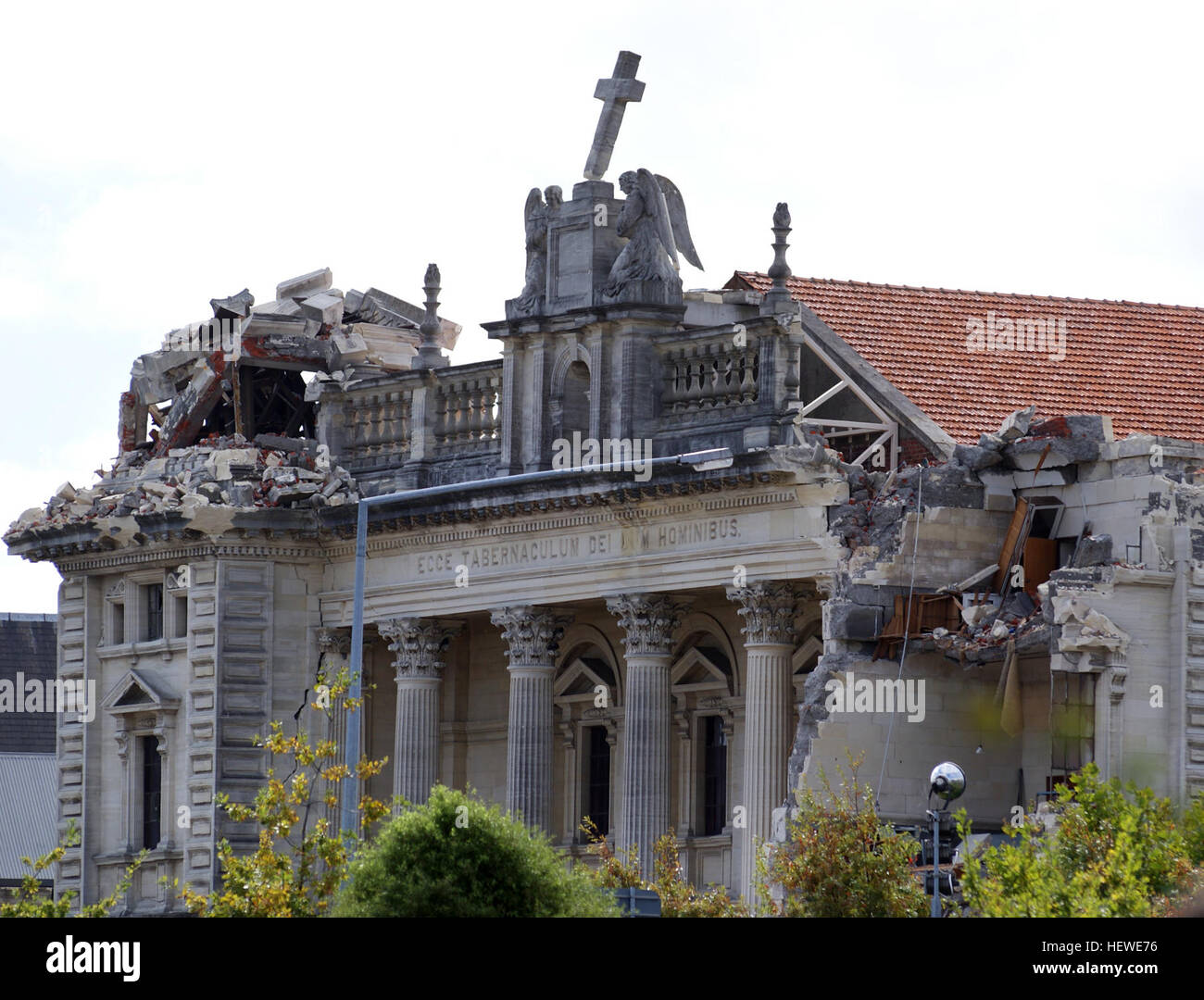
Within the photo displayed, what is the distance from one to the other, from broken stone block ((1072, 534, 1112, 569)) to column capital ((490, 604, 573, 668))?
43.5 ft

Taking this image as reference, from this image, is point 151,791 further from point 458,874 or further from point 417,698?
point 458,874


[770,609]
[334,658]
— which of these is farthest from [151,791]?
[770,609]

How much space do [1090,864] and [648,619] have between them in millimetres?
22562

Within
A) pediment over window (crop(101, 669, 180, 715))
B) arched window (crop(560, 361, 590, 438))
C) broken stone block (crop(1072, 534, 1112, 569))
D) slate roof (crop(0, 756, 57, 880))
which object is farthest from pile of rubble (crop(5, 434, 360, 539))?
slate roof (crop(0, 756, 57, 880))

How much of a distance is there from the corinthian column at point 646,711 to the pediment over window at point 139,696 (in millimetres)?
11444

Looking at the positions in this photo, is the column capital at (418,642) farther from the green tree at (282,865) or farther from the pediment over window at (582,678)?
the green tree at (282,865)

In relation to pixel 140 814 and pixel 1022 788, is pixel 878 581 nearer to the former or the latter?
pixel 1022 788

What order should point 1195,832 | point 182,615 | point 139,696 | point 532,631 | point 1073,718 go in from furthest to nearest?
point 139,696, point 182,615, point 532,631, point 1073,718, point 1195,832

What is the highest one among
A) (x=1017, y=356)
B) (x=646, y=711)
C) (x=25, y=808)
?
(x=1017, y=356)

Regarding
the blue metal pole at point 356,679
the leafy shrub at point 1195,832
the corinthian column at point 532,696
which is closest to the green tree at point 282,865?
the blue metal pole at point 356,679

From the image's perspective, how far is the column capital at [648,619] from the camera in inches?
2445

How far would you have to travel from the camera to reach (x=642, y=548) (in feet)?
204

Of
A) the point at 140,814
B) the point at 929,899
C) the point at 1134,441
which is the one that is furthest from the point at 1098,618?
the point at 140,814

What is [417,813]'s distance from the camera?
4456 cm
